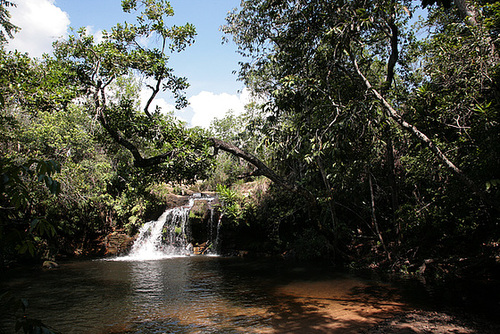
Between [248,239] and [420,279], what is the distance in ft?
28.8

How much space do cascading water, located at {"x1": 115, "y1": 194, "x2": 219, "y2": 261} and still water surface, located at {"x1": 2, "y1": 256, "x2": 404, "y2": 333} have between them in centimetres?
450

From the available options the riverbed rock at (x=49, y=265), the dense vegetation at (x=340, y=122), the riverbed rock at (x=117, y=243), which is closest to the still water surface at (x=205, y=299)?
the riverbed rock at (x=49, y=265)

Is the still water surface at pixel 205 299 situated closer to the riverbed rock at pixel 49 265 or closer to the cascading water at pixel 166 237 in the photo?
the riverbed rock at pixel 49 265

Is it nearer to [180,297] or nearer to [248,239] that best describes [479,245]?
[180,297]

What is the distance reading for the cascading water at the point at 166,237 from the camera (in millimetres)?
16344

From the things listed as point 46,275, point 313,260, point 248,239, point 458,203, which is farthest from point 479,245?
point 46,275

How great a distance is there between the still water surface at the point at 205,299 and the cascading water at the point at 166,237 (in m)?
4.50

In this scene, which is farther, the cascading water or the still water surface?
the cascading water

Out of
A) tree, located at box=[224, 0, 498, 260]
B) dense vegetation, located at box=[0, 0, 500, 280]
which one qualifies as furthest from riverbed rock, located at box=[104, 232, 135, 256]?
tree, located at box=[224, 0, 498, 260]

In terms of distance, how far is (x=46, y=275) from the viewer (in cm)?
1099

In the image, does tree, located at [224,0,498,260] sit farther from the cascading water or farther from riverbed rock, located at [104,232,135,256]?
riverbed rock, located at [104,232,135,256]

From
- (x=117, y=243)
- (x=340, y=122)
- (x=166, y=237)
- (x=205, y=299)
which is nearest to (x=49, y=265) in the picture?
(x=117, y=243)

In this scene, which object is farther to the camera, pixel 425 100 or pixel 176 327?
pixel 425 100

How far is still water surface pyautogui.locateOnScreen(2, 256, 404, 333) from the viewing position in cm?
577
